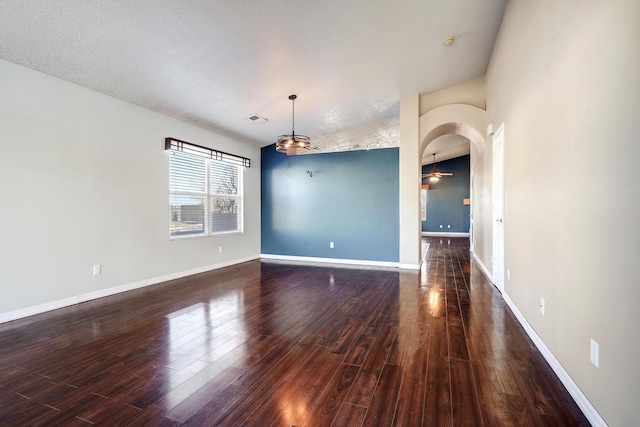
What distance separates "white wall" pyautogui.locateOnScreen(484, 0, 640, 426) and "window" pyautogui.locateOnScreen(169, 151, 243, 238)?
4.94 metres

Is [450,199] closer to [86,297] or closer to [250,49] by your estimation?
[250,49]

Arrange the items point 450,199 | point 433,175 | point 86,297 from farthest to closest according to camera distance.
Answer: point 450,199, point 433,175, point 86,297

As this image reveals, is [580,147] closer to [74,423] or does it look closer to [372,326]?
[372,326]

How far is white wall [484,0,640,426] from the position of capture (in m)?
1.20

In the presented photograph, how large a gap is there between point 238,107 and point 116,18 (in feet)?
7.06

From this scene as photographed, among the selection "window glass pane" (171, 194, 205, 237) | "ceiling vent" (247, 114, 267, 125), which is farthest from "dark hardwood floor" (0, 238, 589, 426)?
"ceiling vent" (247, 114, 267, 125)

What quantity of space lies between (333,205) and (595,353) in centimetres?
511

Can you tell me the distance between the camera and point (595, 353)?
1461 mm

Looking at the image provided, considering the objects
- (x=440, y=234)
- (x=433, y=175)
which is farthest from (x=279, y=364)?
(x=440, y=234)

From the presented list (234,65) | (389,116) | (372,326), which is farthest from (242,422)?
(389,116)

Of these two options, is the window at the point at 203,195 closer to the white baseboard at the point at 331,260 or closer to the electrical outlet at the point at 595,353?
the white baseboard at the point at 331,260

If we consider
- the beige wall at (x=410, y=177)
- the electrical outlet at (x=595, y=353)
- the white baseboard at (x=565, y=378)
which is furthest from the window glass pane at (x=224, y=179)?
the electrical outlet at (x=595, y=353)

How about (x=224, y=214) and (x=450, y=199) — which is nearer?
(x=224, y=214)

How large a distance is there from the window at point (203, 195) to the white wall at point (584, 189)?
494cm
